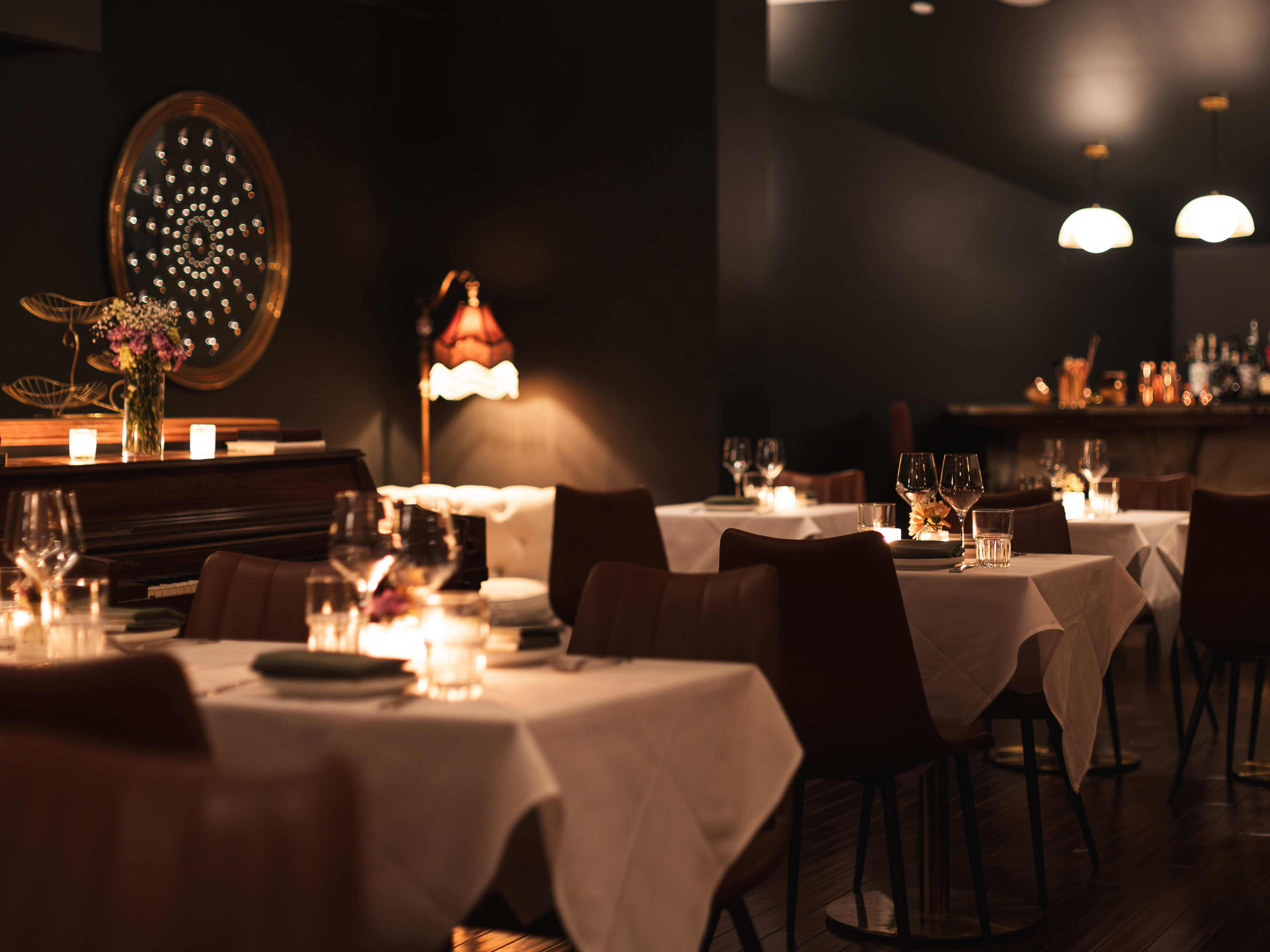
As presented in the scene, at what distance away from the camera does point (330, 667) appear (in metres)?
1.74

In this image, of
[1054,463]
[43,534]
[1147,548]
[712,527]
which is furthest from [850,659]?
[1054,463]

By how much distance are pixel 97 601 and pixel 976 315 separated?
9.31 meters

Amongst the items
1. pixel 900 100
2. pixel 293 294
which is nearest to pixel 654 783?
pixel 293 294

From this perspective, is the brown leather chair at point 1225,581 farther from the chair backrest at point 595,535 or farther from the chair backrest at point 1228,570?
the chair backrest at point 595,535

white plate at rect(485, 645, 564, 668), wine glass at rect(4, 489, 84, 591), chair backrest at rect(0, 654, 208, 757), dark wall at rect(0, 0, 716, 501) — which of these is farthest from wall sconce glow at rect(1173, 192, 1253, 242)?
chair backrest at rect(0, 654, 208, 757)

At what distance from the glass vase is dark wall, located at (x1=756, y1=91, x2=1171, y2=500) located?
3754mm

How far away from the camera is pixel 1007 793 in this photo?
4.47 m

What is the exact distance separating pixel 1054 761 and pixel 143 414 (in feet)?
10.8

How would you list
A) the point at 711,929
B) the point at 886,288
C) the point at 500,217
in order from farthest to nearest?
the point at 886,288 < the point at 500,217 < the point at 711,929

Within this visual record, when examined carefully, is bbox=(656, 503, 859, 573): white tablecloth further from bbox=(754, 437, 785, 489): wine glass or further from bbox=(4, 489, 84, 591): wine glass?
bbox=(4, 489, 84, 591): wine glass

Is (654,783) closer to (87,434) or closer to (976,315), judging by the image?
(87,434)

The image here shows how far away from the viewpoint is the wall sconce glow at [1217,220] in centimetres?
805

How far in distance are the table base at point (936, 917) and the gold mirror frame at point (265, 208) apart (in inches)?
143

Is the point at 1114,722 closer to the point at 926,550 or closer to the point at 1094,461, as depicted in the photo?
the point at 1094,461
